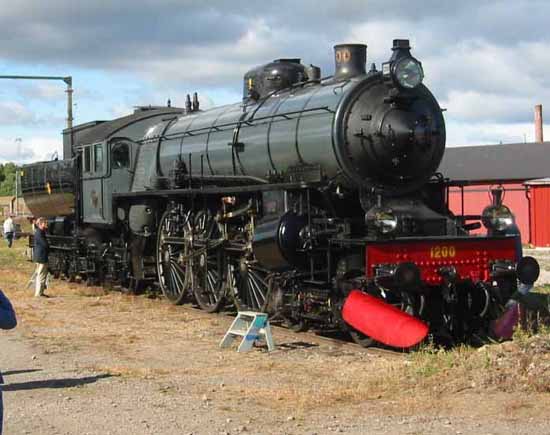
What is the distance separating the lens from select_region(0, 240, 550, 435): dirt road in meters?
7.07

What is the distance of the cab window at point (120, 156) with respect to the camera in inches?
700

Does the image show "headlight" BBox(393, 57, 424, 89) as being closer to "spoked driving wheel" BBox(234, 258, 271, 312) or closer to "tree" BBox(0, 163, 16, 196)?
"spoked driving wheel" BBox(234, 258, 271, 312)

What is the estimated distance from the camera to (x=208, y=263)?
14.5m

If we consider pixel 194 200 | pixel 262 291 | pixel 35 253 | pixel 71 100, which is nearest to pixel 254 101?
pixel 194 200

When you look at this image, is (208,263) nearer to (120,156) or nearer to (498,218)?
(120,156)

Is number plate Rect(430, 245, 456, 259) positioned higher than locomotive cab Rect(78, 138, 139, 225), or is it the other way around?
locomotive cab Rect(78, 138, 139, 225)

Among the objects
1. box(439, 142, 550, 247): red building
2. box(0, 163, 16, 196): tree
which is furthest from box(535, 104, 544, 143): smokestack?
box(0, 163, 16, 196): tree

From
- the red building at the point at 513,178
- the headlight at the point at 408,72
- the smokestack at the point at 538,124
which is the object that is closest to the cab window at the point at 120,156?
the headlight at the point at 408,72

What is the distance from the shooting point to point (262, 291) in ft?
43.1

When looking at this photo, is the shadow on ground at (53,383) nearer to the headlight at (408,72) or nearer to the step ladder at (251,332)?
the step ladder at (251,332)

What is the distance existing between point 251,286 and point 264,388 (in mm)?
4795

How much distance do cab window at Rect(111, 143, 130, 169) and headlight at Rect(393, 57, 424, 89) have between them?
26.1ft

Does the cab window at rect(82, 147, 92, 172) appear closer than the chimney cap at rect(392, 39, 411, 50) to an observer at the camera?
No

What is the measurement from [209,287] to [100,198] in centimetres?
451
